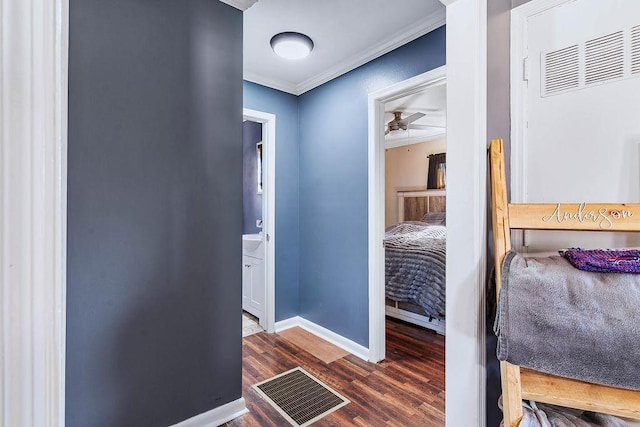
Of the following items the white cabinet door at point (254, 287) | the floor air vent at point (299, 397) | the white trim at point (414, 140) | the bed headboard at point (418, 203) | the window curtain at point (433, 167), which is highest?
the white trim at point (414, 140)

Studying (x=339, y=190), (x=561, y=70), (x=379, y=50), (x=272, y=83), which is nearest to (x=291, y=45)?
(x=379, y=50)

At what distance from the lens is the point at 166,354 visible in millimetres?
1630

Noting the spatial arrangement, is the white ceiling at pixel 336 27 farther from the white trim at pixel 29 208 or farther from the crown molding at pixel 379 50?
the white trim at pixel 29 208

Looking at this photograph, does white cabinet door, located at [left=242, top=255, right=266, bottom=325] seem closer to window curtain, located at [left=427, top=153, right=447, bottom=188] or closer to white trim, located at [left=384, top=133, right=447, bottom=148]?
window curtain, located at [left=427, top=153, right=447, bottom=188]

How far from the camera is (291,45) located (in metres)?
2.32

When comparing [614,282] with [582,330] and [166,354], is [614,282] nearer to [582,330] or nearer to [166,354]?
[582,330]

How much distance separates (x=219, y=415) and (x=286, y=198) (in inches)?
75.6

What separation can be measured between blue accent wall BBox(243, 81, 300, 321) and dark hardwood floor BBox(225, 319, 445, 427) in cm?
41

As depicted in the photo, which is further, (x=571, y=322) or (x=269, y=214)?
(x=269, y=214)

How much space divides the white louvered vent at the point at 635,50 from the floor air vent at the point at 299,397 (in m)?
2.11

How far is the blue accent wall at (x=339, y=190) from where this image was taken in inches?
101

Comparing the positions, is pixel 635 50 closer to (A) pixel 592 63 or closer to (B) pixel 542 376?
(A) pixel 592 63

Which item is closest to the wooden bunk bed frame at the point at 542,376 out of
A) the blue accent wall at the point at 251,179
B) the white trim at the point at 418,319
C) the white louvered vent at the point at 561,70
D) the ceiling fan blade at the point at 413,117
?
the white louvered vent at the point at 561,70

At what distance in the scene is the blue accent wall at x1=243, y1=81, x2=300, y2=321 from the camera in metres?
3.14
